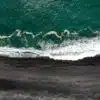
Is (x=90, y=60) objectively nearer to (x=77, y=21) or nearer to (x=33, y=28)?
(x=77, y=21)

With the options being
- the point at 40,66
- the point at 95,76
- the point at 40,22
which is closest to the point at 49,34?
the point at 40,22

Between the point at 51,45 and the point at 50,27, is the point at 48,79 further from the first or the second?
the point at 50,27

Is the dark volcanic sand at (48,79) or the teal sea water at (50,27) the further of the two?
the teal sea water at (50,27)

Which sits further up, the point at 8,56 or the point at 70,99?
the point at 8,56

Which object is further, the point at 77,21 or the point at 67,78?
the point at 77,21

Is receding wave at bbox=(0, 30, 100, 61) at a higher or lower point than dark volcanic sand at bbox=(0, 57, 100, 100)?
higher

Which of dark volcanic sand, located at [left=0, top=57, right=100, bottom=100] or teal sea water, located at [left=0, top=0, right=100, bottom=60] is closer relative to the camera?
dark volcanic sand, located at [left=0, top=57, right=100, bottom=100]

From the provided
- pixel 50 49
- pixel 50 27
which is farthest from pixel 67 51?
pixel 50 27

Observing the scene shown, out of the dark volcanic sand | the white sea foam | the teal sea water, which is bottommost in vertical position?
the dark volcanic sand
